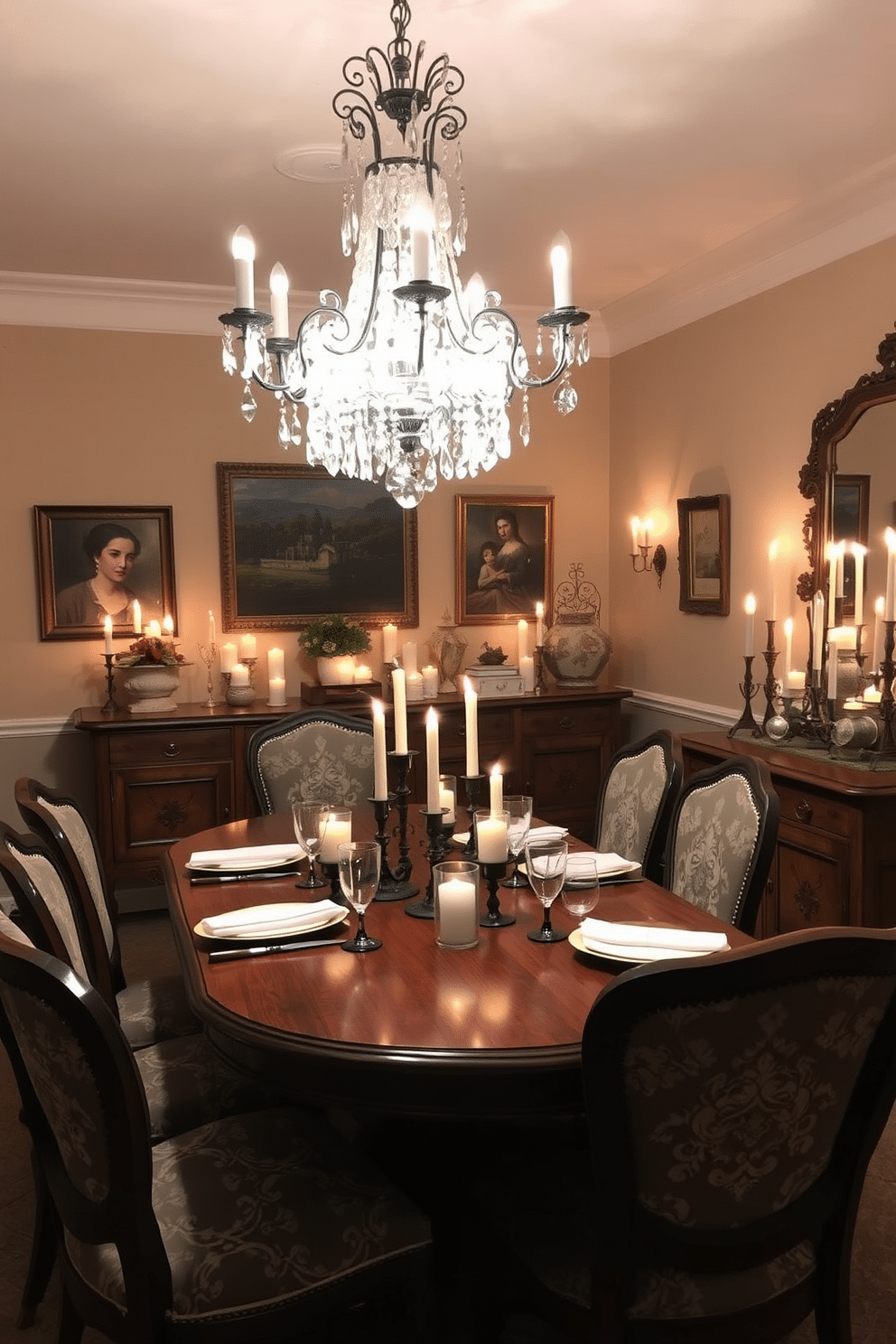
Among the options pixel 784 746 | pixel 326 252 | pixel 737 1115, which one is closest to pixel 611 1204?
pixel 737 1115

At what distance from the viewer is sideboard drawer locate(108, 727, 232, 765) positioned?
4.37m

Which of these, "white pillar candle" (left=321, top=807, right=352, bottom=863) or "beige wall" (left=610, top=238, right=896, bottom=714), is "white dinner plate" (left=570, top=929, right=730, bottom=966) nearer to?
"white pillar candle" (left=321, top=807, right=352, bottom=863)

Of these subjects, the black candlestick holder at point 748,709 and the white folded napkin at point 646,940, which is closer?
the white folded napkin at point 646,940

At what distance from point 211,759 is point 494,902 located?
2510 millimetres

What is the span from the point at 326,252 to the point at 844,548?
7.33 ft

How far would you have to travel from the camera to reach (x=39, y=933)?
1.98 m

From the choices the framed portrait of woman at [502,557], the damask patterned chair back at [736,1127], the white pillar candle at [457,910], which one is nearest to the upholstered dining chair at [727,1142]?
the damask patterned chair back at [736,1127]

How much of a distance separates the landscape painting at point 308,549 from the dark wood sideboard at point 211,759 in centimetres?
48

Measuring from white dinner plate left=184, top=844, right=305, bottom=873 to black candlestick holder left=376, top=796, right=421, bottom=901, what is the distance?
0.26 metres

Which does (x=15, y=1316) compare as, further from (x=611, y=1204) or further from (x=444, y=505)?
(x=444, y=505)

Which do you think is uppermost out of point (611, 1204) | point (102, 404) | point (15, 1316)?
point (102, 404)

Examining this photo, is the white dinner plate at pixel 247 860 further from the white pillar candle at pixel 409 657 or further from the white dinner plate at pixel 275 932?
the white pillar candle at pixel 409 657

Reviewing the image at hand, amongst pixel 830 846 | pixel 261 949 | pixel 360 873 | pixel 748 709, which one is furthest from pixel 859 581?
pixel 261 949

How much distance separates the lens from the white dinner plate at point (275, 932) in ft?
6.96
